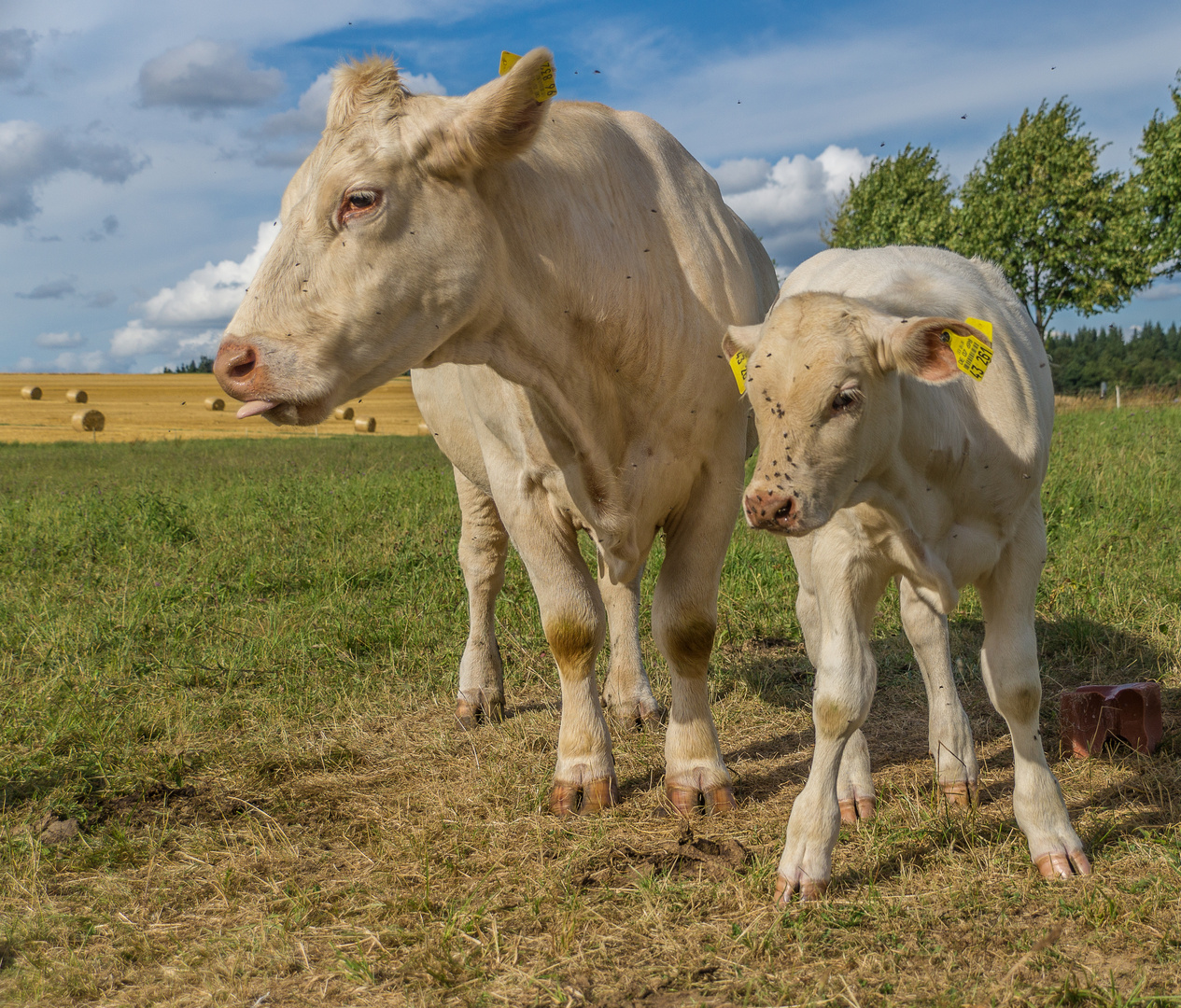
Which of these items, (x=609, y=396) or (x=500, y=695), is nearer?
(x=609, y=396)

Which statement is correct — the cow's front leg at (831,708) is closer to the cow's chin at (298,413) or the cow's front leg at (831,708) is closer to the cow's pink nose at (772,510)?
the cow's pink nose at (772,510)

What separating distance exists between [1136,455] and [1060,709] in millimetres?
6228

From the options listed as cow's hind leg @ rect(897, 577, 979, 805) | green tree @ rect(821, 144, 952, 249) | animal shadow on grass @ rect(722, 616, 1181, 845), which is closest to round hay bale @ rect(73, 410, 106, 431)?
green tree @ rect(821, 144, 952, 249)

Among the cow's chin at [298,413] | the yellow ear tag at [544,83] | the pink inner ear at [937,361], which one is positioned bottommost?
the pink inner ear at [937,361]

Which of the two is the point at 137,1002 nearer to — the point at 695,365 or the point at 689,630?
the point at 689,630

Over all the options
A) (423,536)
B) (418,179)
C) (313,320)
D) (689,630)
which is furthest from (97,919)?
(423,536)

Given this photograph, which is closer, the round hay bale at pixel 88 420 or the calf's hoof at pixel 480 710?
the calf's hoof at pixel 480 710

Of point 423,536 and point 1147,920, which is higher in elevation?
point 423,536

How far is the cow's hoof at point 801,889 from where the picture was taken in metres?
2.76

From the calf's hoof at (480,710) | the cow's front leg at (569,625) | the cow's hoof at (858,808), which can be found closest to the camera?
the cow's hoof at (858,808)

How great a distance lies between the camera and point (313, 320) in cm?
278

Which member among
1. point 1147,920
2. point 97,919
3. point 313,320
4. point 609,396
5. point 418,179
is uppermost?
point 418,179

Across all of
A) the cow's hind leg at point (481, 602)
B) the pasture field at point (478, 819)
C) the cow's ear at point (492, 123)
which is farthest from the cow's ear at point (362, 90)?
the cow's hind leg at point (481, 602)

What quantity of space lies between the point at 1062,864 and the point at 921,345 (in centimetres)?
153
